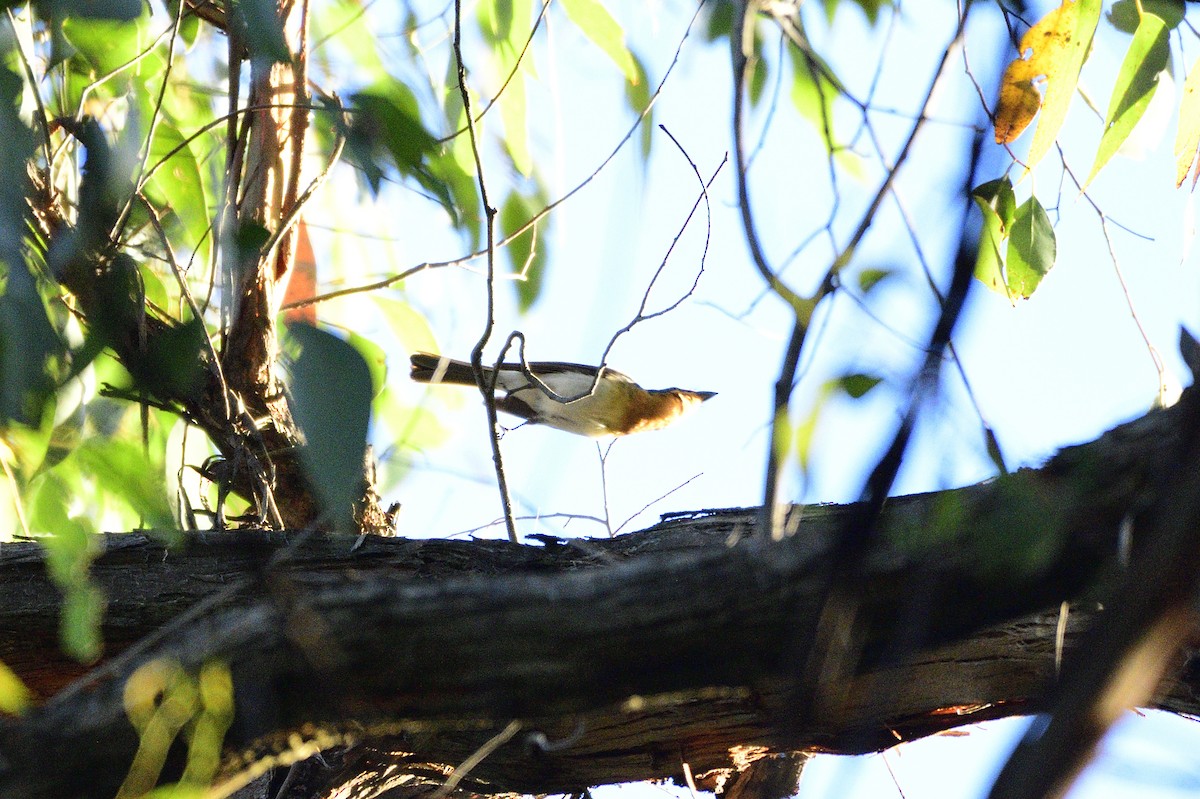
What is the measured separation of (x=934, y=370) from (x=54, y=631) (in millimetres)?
1469

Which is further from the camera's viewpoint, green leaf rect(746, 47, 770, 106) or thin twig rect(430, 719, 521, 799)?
green leaf rect(746, 47, 770, 106)

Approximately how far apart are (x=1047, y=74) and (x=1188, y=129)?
0.34 meters

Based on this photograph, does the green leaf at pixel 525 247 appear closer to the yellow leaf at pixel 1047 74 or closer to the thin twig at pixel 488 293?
the thin twig at pixel 488 293

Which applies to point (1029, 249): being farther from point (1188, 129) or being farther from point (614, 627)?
point (614, 627)

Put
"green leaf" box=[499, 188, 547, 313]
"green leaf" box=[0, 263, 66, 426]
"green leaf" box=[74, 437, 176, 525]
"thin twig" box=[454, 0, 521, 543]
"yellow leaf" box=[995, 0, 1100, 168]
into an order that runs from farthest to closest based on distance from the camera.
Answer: "green leaf" box=[499, 188, 547, 313]
"yellow leaf" box=[995, 0, 1100, 168]
"thin twig" box=[454, 0, 521, 543]
"green leaf" box=[74, 437, 176, 525]
"green leaf" box=[0, 263, 66, 426]

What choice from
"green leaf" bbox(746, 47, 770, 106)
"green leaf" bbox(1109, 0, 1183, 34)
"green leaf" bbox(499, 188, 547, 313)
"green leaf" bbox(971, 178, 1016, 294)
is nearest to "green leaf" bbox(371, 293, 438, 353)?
"green leaf" bbox(499, 188, 547, 313)

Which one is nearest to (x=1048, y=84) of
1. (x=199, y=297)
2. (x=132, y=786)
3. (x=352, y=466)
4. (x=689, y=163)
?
(x=689, y=163)

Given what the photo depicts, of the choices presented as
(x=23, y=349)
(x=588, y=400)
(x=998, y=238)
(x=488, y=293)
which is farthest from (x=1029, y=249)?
(x=588, y=400)

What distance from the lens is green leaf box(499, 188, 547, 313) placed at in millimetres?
1969

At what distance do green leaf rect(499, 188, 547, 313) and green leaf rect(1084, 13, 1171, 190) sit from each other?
94 cm

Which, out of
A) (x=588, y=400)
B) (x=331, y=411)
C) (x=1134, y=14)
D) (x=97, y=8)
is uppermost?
(x=588, y=400)

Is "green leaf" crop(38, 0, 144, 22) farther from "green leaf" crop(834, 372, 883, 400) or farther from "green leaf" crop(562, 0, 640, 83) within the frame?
"green leaf" crop(562, 0, 640, 83)

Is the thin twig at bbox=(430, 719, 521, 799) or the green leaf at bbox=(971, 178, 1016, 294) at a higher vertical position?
the green leaf at bbox=(971, 178, 1016, 294)

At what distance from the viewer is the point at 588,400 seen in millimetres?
3516
